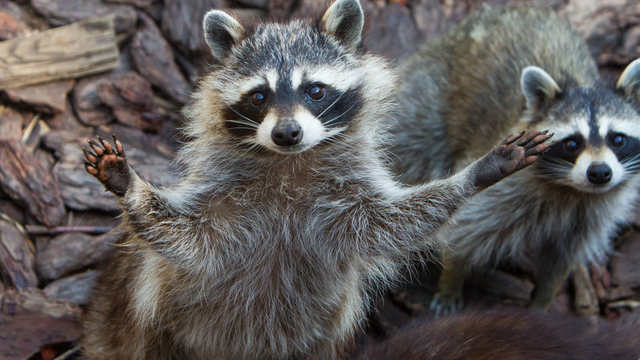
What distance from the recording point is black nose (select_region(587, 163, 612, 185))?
2998mm

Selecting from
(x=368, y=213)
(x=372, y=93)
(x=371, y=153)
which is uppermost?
(x=372, y=93)

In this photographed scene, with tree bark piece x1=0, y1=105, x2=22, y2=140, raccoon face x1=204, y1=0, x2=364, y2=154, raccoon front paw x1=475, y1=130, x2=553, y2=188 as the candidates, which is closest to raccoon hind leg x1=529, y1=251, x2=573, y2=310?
raccoon front paw x1=475, y1=130, x2=553, y2=188

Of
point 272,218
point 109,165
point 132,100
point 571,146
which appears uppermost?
point 571,146

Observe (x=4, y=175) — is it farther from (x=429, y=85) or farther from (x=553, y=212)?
(x=553, y=212)

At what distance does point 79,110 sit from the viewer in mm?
3771

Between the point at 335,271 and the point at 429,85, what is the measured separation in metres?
2.04

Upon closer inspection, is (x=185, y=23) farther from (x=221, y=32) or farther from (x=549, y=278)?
(x=549, y=278)

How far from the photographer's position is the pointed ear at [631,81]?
336cm

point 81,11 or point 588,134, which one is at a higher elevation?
point 81,11

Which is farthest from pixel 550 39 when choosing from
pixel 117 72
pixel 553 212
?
pixel 117 72

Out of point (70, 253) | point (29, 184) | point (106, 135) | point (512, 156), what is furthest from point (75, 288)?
point (512, 156)

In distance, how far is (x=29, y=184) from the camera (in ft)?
10.9

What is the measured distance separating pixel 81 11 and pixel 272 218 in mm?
2183

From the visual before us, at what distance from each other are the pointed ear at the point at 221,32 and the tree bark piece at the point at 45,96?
4.41ft
